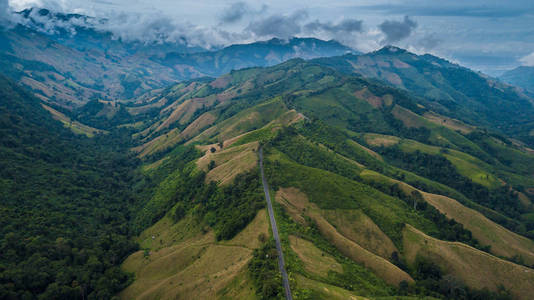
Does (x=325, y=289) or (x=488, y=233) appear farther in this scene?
(x=488, y=233)

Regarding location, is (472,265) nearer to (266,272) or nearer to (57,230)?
(266,272)

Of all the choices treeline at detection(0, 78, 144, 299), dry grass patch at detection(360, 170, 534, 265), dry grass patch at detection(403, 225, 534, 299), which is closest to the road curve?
dry grass patch at detection(403, 225, 534, 299)

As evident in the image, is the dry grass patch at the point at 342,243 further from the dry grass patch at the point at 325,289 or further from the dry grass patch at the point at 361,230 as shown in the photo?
the dry grass patch at the point at 325,289

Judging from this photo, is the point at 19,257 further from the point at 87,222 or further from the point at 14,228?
the point at 87,222

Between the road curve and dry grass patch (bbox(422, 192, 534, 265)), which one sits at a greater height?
the road curve

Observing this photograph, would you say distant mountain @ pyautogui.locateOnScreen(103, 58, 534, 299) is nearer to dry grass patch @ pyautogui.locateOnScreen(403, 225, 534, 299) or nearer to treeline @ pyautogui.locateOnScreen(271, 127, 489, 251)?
dry grass patch @ pyautogui.locateOnScreen(403, 225, 534, 299)

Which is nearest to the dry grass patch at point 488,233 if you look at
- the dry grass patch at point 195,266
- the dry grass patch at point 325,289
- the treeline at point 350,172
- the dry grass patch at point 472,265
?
the treeline at point 350,172

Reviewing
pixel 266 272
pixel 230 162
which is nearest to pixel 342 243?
pixel 266 272
